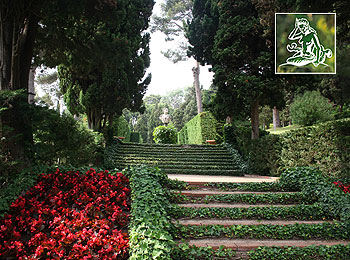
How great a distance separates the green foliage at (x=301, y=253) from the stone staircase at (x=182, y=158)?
6945 millimetres

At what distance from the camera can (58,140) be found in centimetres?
619

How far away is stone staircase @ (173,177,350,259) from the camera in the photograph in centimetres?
349

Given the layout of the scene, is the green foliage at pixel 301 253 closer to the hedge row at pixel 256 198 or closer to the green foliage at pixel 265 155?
the hedge row at pixel 256 198

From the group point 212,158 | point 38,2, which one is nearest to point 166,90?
point 212,158

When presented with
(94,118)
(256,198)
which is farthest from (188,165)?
(256,198)

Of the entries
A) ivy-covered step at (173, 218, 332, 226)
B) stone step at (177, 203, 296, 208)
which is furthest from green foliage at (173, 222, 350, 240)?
stone step at (177, 203, 296, 208)

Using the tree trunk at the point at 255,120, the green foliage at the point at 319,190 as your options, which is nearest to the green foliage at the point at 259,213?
the green foliage at the point at 319,190

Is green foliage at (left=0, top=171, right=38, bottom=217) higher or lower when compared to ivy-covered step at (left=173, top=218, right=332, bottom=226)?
higher

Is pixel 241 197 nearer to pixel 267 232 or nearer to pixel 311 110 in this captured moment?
pixel 267 232

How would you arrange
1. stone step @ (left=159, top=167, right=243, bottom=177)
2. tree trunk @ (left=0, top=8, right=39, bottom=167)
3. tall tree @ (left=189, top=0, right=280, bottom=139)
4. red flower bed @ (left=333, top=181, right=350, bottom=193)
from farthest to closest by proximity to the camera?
stone step @ (left=159, top=167, right=243, bottom=177) < tall tree @ (left=189, top=0, right=280, bottom=139) < red flower bed @ (left=333, top=181, right=350, bottom=193) < tree trunk @ (left=0, top=8, right=39, bottom=167)

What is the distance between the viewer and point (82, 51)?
7250 mm

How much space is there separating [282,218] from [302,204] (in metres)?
0.62

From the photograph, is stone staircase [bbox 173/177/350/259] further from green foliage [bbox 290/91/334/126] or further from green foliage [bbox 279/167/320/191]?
green foliage [bbox 290/91/334/126]

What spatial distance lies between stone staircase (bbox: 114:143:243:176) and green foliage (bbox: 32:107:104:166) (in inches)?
133
